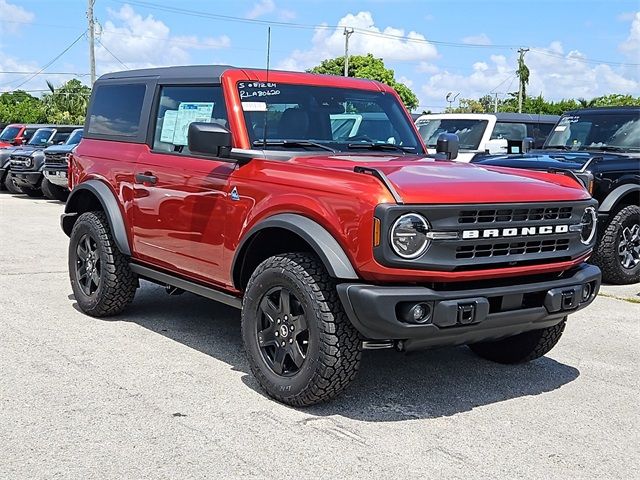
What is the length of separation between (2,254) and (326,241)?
6661mm

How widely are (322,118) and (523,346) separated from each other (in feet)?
6.64

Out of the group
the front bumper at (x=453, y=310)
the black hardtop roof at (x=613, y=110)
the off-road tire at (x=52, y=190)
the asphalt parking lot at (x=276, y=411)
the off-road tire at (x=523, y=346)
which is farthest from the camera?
the off-road tire at (x=52, y=190)

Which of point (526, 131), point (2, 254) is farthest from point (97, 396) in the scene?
point (526, 131)

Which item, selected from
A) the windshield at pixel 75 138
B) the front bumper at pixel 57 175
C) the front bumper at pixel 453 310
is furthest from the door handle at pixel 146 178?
the windshield at pixel 75 138

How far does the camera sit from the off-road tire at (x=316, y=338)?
13.7 ft

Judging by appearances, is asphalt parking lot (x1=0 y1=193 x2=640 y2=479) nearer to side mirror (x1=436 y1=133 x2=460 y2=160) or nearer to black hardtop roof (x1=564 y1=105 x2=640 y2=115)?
side mirror (x1=436 y1=133 x2=460 y2=160)

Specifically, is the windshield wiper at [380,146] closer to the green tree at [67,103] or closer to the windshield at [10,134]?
the windshield at [10,134]

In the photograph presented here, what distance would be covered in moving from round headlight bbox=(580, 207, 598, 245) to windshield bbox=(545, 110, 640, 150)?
16.0 ft

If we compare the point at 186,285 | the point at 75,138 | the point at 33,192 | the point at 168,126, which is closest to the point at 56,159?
the point at 75,138

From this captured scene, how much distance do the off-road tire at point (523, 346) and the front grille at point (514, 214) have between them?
33.3 inches

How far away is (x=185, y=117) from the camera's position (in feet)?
18.7

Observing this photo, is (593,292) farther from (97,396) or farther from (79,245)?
(79,245)

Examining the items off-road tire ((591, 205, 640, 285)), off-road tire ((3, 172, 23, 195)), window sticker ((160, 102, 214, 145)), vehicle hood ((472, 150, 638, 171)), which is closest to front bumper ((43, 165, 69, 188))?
off-road tire ((3, 172, 23, 195))

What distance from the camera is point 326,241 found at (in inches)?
165
